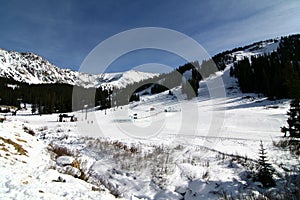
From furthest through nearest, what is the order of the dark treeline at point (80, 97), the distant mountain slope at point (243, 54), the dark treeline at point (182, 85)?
the distant mountain slope at point (243, 54)
the dark treeline at point (182, 85)
the dark treeline at point (80, 97)

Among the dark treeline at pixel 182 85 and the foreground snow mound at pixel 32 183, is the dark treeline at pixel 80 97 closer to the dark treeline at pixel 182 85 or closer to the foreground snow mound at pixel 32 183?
the dark treeline at pixel 182 85

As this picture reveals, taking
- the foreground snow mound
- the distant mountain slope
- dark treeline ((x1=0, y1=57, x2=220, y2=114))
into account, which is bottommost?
the foreground snow mound

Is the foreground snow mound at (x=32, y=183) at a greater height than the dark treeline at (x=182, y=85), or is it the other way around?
the dark treeline at (x=182, y=85)

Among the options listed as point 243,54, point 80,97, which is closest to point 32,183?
point 80,97

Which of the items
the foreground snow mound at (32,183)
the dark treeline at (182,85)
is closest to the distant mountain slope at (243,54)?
the dark treeline at (182,85)

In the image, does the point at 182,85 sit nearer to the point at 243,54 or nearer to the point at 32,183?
the point at 243,54

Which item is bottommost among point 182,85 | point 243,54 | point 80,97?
point 80,97

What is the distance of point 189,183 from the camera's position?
7.18 metres

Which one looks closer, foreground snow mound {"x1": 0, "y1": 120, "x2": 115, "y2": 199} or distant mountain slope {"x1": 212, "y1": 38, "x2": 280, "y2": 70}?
Result: foreground snow mound {"x1": 0, "y1": 120, "x2": 115, "y2": 199}

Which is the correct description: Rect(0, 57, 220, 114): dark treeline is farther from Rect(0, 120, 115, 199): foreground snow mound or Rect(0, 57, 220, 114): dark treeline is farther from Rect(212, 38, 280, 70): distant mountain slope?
Rect(0, 120, 115, 199): foreground snow mound

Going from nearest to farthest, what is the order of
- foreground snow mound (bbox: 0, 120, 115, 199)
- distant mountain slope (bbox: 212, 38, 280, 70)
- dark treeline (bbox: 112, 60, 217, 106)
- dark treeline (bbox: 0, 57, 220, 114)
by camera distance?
foreground snow mound (bbox: 0, 120, 115, 199) → dark treeline (bbox: 0, 57, 220, 114) → dark treeline (bbox: 112, 60, 217, 106) → distant mountain slope (bbox: 212, 38, 280, 70)

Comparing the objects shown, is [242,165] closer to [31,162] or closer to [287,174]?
[287,174]

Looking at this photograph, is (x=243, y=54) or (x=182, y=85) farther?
(x=243, y=54)

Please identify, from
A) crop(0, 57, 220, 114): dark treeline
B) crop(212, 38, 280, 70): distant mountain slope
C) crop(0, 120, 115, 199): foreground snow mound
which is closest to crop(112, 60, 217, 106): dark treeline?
crop(0, 57, 220, 114): dark treeline
